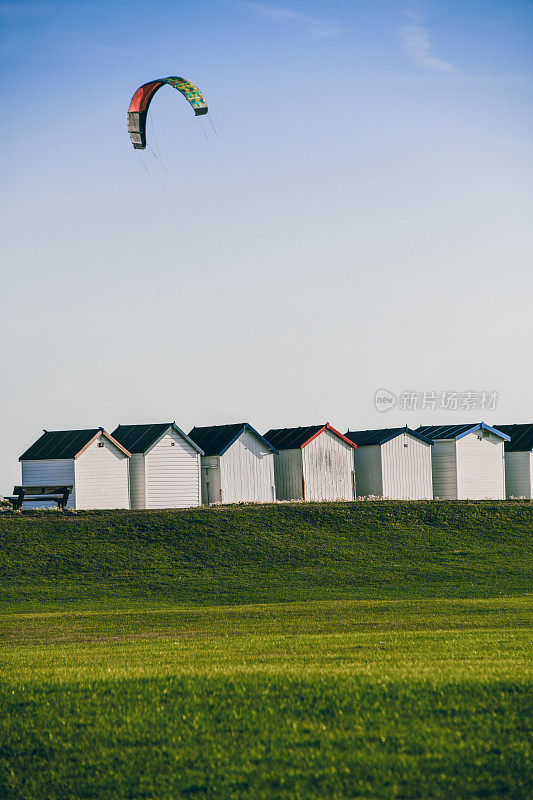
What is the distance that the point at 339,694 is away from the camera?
11039 mm

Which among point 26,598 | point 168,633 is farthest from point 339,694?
point 26,598

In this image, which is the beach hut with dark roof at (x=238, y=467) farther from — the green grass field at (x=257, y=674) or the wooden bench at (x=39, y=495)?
the green grass field at (x=257, y=674)

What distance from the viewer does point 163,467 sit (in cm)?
5378

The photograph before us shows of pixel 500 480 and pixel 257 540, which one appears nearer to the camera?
pixel 257 540

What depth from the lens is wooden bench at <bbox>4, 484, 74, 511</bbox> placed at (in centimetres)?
4731

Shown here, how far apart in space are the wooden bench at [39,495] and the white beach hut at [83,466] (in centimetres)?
123

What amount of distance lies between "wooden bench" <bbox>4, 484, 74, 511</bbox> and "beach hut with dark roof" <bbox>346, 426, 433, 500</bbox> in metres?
19.3

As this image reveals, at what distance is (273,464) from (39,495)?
14.6 m

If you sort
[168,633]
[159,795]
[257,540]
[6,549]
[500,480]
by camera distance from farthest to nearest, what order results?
[500,480] < [257,540] < [6,549] < [168,633] < [159,795]

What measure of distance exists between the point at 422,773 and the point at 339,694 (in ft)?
7.55

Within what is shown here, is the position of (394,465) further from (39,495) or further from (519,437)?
(39,495)

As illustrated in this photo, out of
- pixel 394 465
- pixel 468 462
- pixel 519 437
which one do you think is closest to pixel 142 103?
pixel 394 465

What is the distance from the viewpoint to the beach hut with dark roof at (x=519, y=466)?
6369 cm

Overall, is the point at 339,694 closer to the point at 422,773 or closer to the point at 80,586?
the point at 422,773
